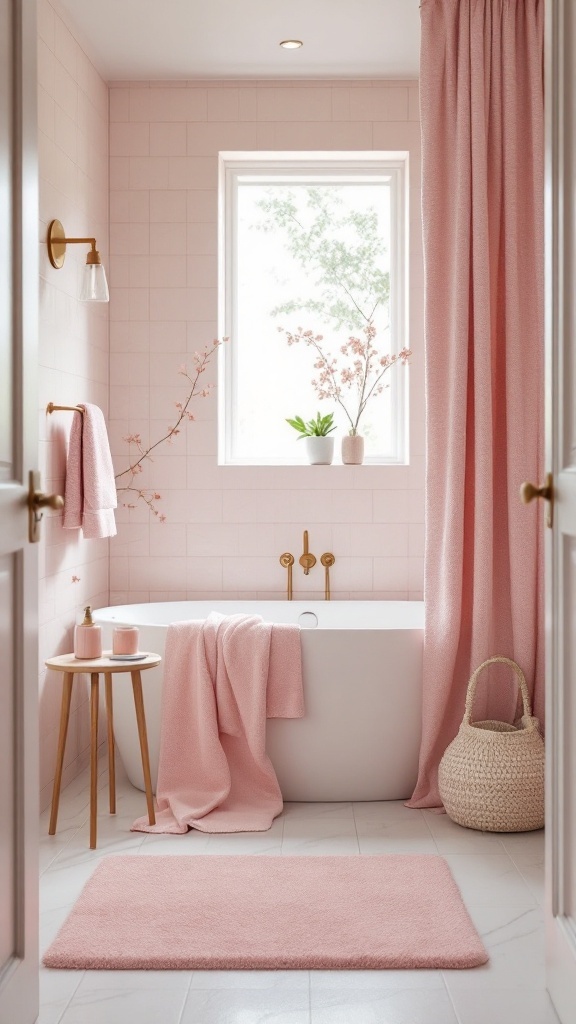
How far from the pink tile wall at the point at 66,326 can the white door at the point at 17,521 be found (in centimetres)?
158

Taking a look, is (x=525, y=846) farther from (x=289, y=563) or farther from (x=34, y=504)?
(x=34, y=504)

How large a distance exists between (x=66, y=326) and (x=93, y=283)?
0.26 meters

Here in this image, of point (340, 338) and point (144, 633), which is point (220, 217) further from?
point (144, 633)

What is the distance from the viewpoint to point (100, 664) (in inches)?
132

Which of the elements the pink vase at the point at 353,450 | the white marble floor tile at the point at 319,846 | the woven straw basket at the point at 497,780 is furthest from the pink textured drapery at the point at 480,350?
the pink vase at the point at 353,450

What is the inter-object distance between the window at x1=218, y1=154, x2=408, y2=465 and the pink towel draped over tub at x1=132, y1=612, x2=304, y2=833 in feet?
4.42

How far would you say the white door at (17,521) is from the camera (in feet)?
6.20

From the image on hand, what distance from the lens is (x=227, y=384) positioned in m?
4.77

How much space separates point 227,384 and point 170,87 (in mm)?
1338

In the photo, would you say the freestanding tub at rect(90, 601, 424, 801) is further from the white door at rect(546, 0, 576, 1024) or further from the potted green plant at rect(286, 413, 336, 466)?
the white door at rect(546, 0, 576, 1024)

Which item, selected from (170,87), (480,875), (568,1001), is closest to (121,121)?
(170,87)

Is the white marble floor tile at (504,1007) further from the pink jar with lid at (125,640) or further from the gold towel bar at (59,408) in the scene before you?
the gold towel bar at (59,408)

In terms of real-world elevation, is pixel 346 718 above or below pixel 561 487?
below

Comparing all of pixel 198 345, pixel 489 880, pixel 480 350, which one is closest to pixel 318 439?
A: pixel 198 345
